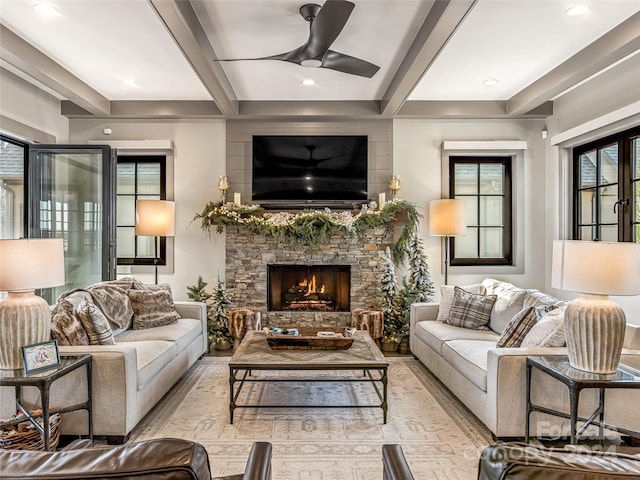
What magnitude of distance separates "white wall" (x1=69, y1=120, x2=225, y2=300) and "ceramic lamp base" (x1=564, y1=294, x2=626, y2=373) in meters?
3.96

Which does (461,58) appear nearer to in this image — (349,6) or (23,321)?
(349,6)

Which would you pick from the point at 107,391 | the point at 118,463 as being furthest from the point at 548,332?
the point at 107,391

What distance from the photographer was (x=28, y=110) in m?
4.36

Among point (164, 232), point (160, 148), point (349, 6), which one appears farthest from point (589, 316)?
point (160, 148)

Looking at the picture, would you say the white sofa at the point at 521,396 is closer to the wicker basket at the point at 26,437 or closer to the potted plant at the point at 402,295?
the potted plant at the point at 402,295

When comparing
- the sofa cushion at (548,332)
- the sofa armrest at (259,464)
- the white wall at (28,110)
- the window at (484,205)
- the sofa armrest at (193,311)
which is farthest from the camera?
the window at (484,205)

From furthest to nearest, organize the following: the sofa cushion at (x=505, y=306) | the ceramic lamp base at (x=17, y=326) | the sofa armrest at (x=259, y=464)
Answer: the sofa cushion at (x=505, y=306), the ceramic lamp base at (x=17, y=326), the sofa armrest at (x=259, y=464)

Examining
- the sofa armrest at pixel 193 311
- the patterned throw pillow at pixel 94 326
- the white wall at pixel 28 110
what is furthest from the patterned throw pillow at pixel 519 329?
the white wall at pixel 28 110

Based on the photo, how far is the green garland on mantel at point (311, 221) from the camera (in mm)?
4984

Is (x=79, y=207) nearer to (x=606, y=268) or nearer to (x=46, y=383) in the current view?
(x=46, y=383)

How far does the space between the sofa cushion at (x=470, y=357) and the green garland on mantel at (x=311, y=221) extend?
188cm

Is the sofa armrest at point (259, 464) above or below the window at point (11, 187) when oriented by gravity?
below

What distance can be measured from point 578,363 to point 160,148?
4.77 meters

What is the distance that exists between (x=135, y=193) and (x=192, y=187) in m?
0.75
